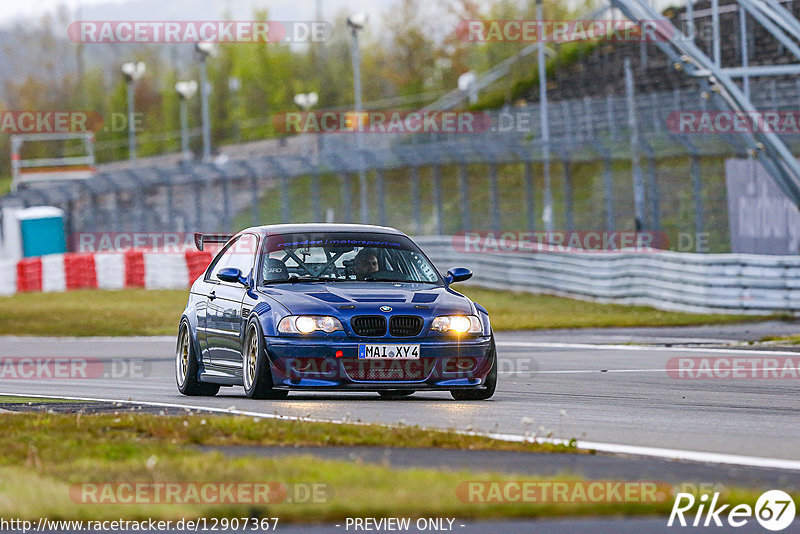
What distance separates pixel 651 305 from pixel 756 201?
172 inches

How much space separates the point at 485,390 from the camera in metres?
12.2

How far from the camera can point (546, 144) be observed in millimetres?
34281

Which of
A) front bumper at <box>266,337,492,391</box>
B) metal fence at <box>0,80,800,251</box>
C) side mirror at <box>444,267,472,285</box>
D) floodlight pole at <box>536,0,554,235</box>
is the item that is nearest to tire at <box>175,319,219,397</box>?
front bumper at <box>266,337,492,391</box>

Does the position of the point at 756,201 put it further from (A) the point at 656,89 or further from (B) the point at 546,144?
(A) the point at 656,89

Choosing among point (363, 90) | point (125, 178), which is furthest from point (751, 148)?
point (363, 90)

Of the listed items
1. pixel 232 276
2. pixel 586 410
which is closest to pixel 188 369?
pixel 232 276

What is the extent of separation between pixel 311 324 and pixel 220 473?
13.7 feet

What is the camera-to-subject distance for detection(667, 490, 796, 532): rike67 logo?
6500 millimetres

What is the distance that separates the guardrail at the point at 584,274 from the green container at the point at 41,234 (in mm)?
13781

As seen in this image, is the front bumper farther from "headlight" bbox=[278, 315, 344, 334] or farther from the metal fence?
the metal fence

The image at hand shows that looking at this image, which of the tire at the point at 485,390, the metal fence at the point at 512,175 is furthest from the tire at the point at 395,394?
the metal fence at the point at 512,175

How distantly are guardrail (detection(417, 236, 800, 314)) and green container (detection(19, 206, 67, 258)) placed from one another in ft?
85.8

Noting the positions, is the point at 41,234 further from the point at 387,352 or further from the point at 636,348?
the point at 387,352

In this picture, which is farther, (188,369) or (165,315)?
(165,315)
